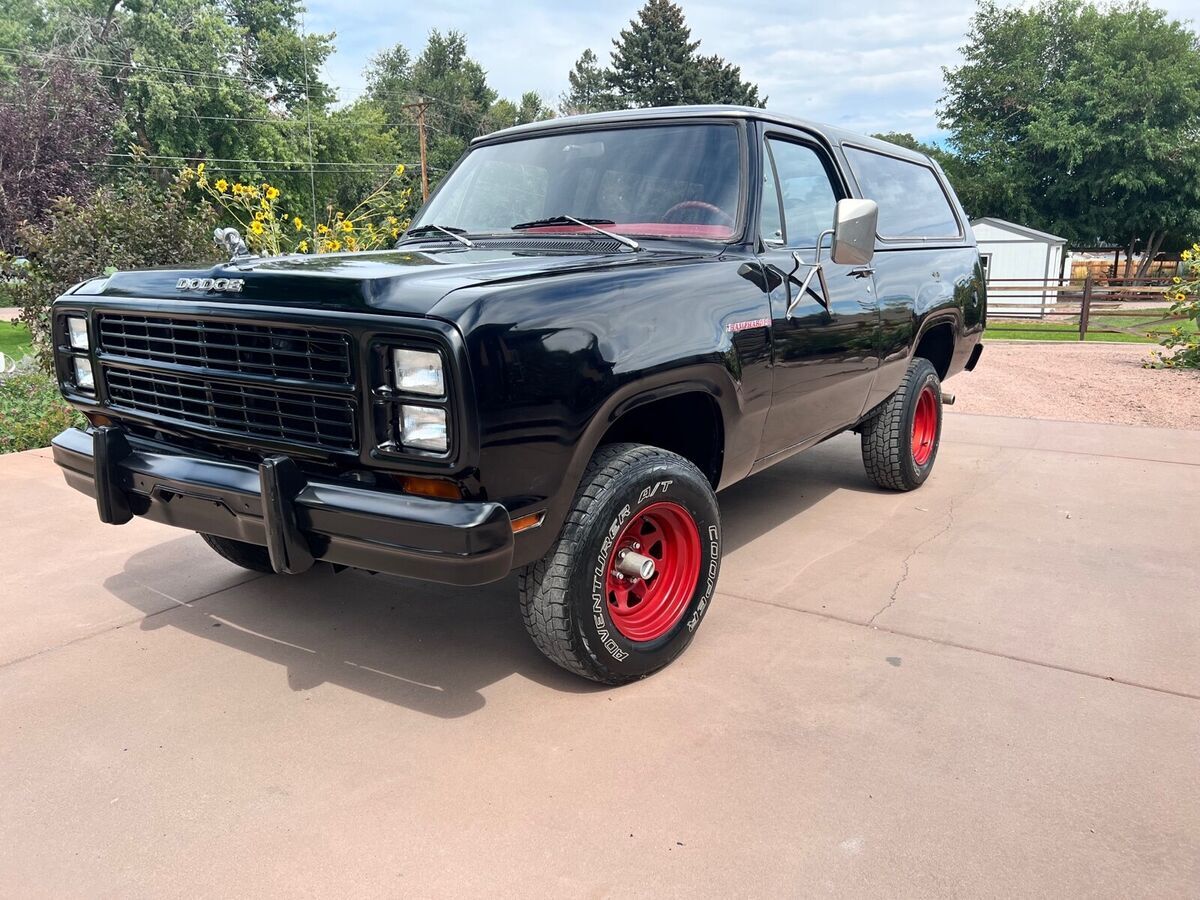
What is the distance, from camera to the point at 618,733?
2783mm

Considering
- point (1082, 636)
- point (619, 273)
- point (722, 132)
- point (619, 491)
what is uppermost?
point (722, 132)

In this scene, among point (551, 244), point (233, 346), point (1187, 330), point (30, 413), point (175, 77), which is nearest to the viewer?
point (233, 346)

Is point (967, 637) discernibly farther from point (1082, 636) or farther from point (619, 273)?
point (619, 273)

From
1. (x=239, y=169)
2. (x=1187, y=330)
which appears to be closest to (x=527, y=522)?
(x=1187, y=330)

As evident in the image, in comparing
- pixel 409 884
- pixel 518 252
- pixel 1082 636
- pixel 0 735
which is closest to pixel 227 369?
pixel 518 252

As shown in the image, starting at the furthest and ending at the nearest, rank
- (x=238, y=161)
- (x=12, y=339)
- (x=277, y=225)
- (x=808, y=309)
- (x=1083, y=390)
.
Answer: (x=238, y=161), (x=12, y=339), (x=1083, y=390), (x=277, y=225), (x=808, y=309)

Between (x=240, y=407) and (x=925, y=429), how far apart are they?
14.8 ft

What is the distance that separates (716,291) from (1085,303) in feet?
57.5

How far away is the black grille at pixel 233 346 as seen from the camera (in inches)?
98.4

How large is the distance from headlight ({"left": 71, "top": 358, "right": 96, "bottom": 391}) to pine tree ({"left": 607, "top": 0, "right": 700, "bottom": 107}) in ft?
206

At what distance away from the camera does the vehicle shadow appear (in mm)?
3137

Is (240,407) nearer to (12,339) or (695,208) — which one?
(695,208)

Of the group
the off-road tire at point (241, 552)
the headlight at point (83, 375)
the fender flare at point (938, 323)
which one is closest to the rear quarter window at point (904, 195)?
the fender flare at point (938, 323)

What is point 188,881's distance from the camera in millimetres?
2150
